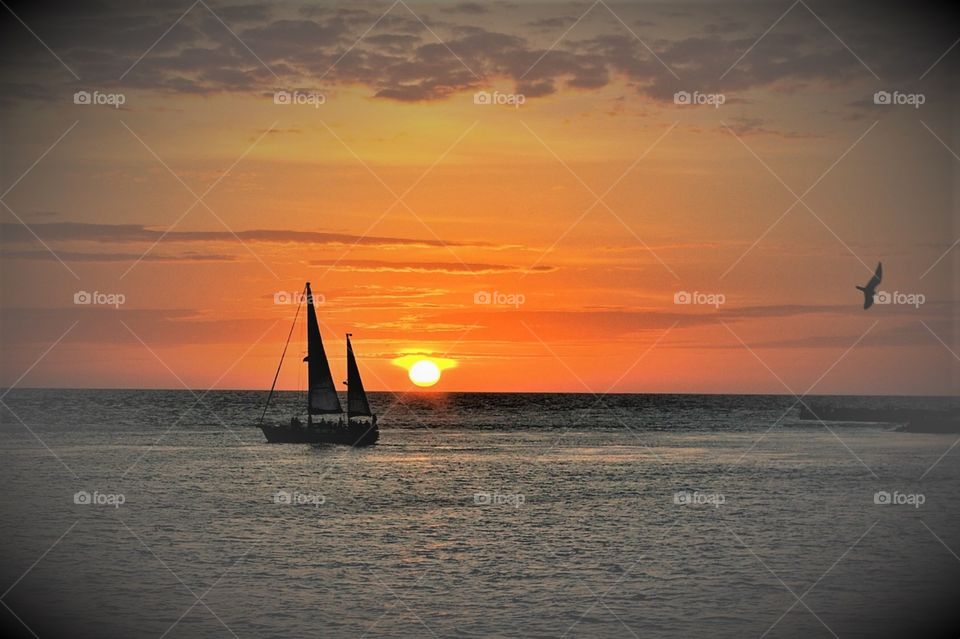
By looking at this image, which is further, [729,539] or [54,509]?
[54,509]

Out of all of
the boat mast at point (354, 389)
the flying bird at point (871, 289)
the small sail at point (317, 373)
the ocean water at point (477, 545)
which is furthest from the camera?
the boat mast at point (354, 389)

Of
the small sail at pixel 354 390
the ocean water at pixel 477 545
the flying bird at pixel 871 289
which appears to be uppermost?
the small sail at pixel 354 390

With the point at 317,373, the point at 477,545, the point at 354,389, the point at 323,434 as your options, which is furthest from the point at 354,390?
the point at 477,545

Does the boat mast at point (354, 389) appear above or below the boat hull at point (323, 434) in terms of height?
above

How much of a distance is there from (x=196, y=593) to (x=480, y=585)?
9517mm

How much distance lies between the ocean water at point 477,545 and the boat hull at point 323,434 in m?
3.70

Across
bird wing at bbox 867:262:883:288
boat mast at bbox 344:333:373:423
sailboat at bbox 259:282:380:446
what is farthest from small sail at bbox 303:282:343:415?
bird wing at bbox 867:262:883:288

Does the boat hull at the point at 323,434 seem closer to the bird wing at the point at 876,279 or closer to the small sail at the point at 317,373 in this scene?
the small sail at the point at 317,373

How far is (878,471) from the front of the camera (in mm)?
68312

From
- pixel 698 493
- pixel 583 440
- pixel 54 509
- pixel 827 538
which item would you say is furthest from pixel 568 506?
pixel 583 440

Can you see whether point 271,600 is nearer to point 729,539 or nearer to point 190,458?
point 729,539

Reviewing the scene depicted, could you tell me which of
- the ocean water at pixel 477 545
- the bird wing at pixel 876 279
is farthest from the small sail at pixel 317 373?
the bird wing at pixel 876 279

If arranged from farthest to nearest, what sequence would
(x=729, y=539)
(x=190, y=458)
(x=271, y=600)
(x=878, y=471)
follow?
(x=190, y=458) → (x=878, y=471) → (x=729, y=539) → (x=271, y=600)

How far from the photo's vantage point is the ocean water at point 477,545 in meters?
29.8
